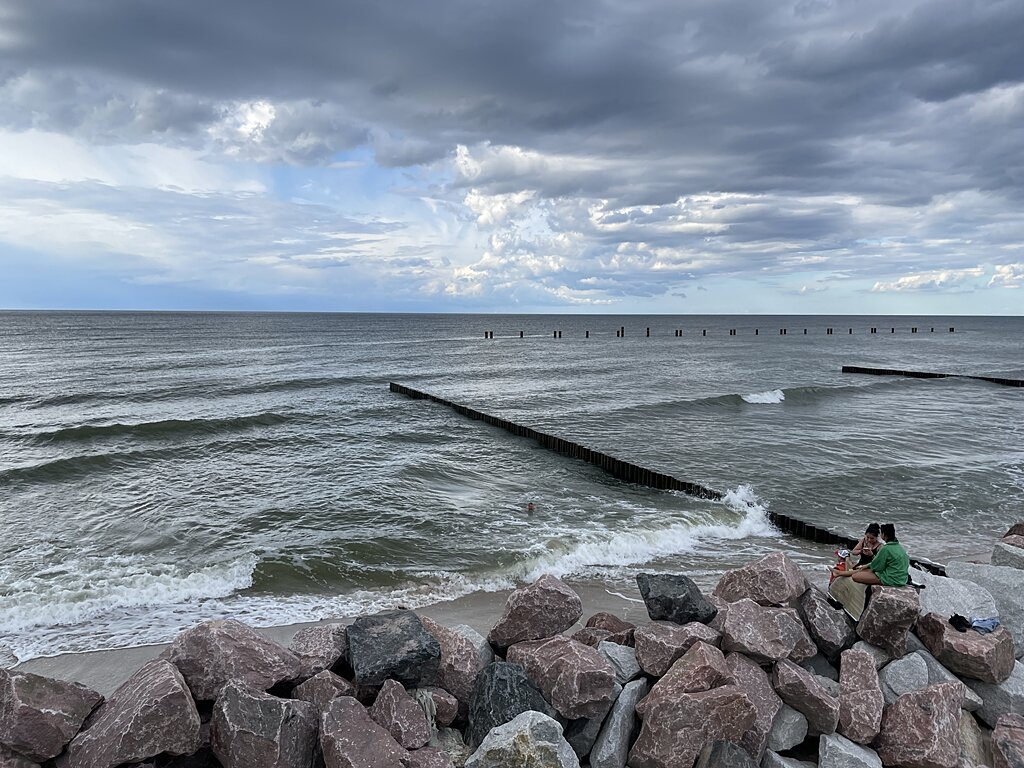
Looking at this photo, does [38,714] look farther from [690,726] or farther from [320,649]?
[690,726]

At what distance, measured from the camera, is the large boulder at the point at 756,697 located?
617 cm

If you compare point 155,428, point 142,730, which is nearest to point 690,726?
point 142,730

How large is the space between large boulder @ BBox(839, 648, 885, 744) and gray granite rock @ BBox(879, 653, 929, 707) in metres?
0.15

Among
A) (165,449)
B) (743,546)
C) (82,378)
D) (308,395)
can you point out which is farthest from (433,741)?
(82,378)

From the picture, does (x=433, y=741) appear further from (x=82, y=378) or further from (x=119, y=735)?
(x=82, y=378)

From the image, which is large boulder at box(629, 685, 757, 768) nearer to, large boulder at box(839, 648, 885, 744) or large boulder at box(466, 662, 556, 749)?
large boulder at box(466, 662, 556, 749)

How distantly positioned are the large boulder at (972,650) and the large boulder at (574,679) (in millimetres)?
4121

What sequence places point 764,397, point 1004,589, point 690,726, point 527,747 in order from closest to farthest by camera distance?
point 527,747 < point 690,726 < point 1004,589 < point 764,397

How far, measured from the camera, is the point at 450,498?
1806cm

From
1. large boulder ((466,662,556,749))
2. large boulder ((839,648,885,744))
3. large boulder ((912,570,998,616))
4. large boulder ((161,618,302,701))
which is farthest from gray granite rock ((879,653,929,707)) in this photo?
large boulder ((161,618,302,701))

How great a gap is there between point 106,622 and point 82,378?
39.2 metres

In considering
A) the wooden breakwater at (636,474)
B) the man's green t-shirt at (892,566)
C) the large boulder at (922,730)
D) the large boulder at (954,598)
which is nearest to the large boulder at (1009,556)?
the large boulder at (954,598)

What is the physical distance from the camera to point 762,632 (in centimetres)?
706

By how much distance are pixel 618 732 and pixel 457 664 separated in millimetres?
1784
